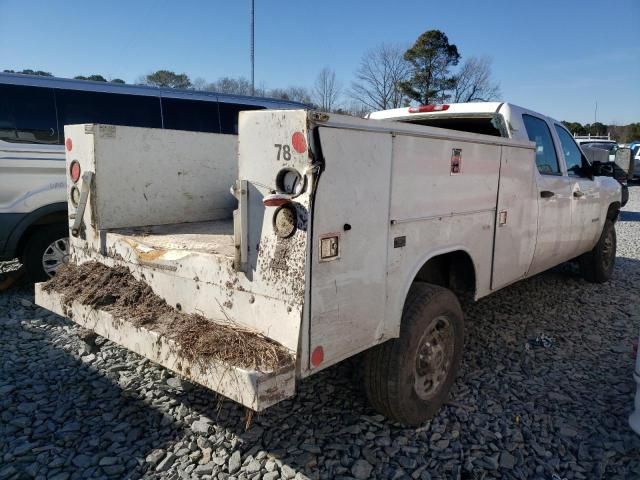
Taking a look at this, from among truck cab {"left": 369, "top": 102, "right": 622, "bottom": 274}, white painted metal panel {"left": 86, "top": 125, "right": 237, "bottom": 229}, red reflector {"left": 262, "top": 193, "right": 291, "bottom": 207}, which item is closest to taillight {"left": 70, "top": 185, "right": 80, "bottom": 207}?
white painted metal panel {"left": 86, "top": 125, "right": 237, "bottom": 229}

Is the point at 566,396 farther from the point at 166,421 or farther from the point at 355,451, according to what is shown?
the point at 166,421

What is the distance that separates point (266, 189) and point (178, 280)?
85 cm

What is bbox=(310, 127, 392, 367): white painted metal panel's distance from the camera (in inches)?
85.3

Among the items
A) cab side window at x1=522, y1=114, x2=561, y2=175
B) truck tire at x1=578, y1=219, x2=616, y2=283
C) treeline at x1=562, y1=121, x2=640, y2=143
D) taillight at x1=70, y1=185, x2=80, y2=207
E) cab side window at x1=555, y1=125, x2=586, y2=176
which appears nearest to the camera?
taillight at x1=70, y1=185, x2=80, y2=207

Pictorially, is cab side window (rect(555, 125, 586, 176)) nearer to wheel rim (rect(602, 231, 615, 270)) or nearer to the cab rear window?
the cab rear window

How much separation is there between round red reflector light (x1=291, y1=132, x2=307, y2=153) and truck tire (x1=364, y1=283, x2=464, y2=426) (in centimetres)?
119

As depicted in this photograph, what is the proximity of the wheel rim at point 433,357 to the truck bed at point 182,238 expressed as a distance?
128 centimetres

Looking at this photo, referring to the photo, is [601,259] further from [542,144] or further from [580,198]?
[542,144]

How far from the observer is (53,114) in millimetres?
5598

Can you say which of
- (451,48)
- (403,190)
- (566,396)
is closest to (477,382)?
(566,396)

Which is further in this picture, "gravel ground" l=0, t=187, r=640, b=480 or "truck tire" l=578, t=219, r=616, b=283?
"truck tire" l=578, t=219, r=616, b=283

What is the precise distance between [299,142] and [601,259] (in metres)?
5.58

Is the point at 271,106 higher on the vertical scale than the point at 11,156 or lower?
higher

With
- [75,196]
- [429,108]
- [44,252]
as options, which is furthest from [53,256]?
[429,108]
